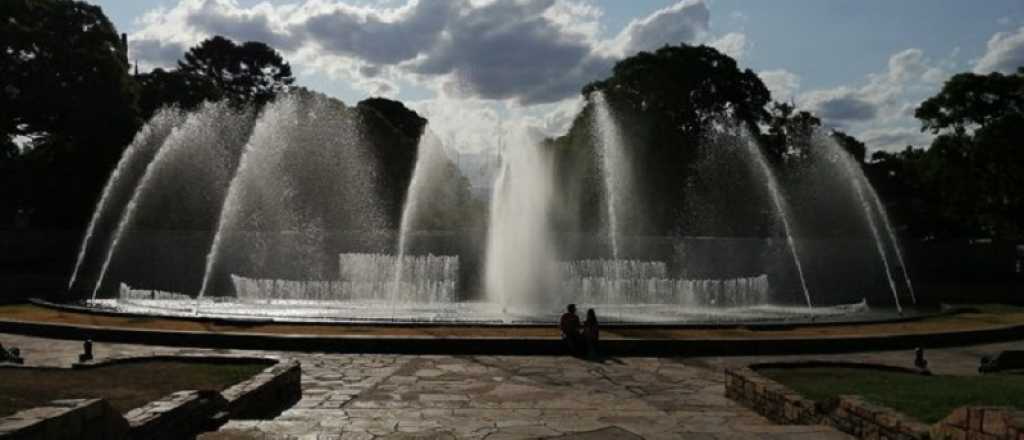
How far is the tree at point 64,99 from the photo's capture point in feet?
121

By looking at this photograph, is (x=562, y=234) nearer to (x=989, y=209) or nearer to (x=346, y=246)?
(x=346, y=246)

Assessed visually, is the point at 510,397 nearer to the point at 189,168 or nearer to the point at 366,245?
the point at 189,168

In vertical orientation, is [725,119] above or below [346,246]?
above

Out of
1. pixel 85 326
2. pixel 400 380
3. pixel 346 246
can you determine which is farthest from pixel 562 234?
pixel 400 380

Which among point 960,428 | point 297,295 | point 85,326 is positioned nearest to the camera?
point 960,428

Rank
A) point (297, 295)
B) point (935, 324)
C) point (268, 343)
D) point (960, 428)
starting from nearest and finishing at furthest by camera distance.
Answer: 1. point (960, 428)
2. point (268, 343)
3. point (935, 324)
4. point (297, 295)

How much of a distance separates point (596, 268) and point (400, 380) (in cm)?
2397

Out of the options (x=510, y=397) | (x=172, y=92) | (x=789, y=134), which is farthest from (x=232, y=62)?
(x=510, y=397)

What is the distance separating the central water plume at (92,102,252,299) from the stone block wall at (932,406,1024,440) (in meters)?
36.5

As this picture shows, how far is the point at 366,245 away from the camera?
150 feet

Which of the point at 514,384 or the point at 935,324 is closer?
the point at 514,384

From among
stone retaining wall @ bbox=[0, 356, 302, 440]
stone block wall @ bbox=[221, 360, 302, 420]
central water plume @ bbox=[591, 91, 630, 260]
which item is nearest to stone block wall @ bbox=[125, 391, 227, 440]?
stone retaining wall @ bbox=[0, 356, 302, 440]

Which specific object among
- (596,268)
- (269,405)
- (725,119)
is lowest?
(269,405)

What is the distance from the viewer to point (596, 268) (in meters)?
35.5
